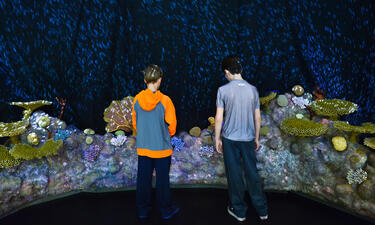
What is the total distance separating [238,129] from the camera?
2.14m

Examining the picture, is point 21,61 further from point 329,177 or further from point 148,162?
point 329,177

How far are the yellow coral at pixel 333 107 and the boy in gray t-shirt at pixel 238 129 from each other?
1.23 m

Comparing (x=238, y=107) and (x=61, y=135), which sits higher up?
(x=238, y=107)

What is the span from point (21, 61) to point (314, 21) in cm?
432

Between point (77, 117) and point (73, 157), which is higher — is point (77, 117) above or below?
above

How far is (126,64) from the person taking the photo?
3375 millimetres

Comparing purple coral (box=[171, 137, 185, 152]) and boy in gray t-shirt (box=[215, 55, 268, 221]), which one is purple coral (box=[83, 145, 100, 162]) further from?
boy in gray t-shirt (box=[215, 55, 268, 221])

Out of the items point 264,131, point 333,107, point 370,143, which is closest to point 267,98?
point 264,131

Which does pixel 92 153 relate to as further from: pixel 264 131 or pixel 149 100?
pixel 264 131

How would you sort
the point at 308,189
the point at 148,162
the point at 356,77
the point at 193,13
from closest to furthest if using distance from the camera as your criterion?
1. the point at 148,162
2. the point at 308,189
3. the point at 356,77
4. the point at 193,13

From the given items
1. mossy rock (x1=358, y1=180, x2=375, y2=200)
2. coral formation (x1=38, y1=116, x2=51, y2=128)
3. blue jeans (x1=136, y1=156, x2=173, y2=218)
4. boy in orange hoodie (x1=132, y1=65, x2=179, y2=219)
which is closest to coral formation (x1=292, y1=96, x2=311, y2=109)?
mossy rock (x1=358, y1=180, x2=375, y2=200)

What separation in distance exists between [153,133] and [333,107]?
7.85ft

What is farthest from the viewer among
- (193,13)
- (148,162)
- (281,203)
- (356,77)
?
(193,13)

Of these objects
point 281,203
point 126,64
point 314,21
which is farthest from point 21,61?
point 314,21
